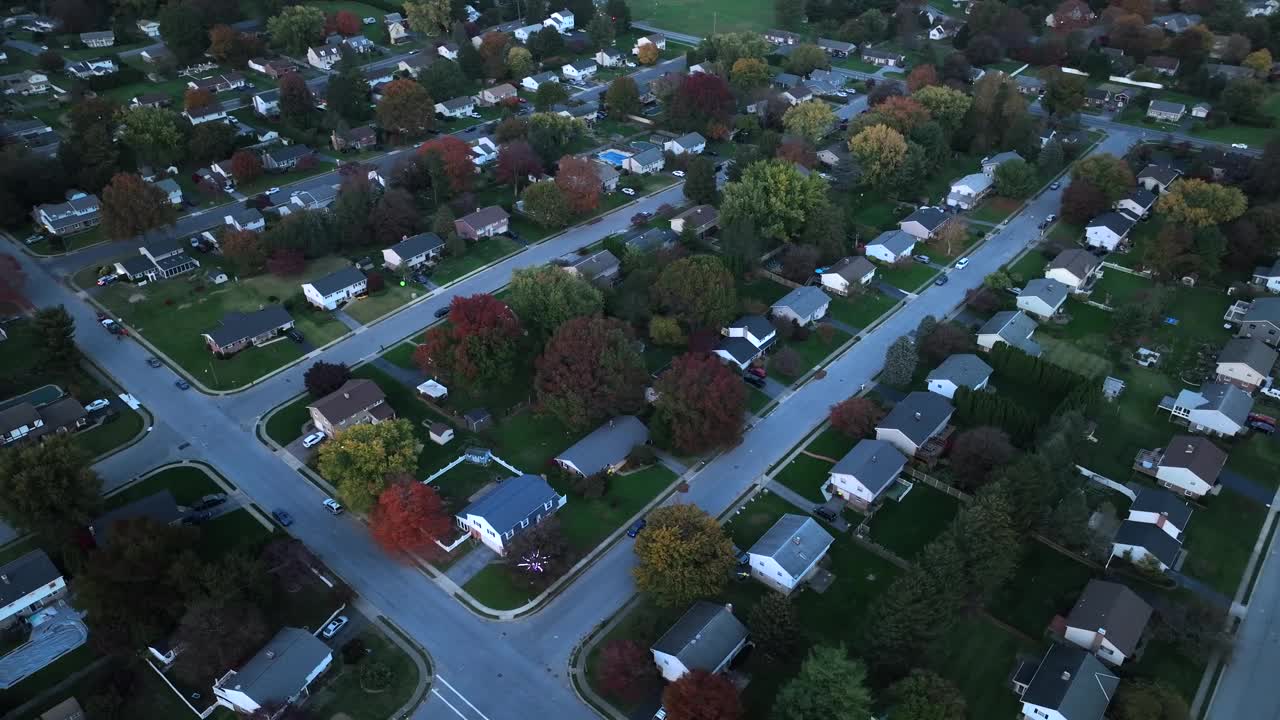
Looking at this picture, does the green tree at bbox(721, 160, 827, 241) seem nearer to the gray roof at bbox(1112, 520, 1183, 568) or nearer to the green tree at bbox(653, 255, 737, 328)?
the green tree at bbox(653, 255, 737, 328)

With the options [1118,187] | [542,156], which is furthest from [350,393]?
[1118,187]

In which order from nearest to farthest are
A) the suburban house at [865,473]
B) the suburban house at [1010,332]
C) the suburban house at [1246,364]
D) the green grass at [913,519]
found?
the green grass at [913,519] < the suburban house at [865,473] < the suburban house at [1246,364] < the suburban house at [1010,332]

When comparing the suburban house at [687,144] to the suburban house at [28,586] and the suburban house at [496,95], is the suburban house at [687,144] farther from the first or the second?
the suburban house at [28,586]

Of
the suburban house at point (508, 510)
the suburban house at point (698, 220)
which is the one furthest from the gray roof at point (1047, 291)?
the suburban house at point (508, 510)

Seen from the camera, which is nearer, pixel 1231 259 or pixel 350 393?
pixel 350 393

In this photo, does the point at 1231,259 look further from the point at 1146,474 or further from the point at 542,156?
the point at 542,156

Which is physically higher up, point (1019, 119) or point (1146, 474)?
point (1019, 119)
